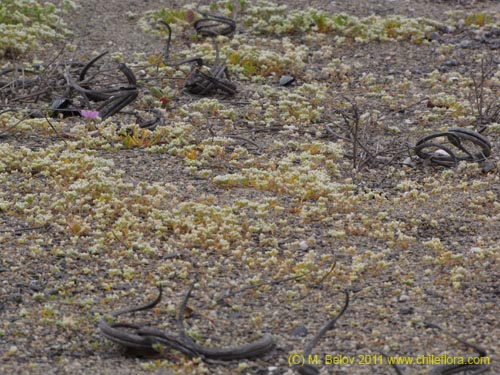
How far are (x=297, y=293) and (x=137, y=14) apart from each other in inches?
212

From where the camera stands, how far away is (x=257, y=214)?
16.9 feet

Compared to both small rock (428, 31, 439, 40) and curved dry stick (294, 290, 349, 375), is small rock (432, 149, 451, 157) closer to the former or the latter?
curved dry stick (294, 290, 349, 375)

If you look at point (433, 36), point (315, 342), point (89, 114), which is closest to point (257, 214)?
point (315, 342)

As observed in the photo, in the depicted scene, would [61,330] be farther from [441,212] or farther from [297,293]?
[441,212]

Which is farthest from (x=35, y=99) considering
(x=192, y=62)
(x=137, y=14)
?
(x=137, y=14)

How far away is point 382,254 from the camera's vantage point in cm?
476

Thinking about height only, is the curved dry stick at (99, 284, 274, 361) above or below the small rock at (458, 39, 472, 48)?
above

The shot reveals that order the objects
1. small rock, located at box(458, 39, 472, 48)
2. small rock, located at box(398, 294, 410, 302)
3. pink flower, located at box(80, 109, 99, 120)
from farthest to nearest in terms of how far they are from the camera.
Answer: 1. small rock, located at box(458, 39, 472, 48)
2. pink flower, located at box(80, 109, 99, 120)
3. small rock, located at box(398, 294, 410, 302)

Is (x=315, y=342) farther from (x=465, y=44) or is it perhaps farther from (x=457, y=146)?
(x=465, y=44)

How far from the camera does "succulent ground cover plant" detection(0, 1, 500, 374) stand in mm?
4082

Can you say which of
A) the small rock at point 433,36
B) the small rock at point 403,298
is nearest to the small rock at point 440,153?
the small rock at point 403,298

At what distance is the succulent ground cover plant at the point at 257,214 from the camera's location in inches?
161

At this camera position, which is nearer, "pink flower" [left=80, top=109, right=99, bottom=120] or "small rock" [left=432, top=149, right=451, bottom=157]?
"small rock" [left=432, top=149, right=451, bottom=157]

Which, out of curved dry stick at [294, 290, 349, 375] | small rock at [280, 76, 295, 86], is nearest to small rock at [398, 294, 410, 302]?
curved dry stick at [294, 290, 349, 375]
